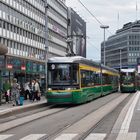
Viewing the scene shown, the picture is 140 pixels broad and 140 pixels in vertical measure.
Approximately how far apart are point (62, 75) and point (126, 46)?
5239 inches

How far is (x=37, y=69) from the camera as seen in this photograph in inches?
1531

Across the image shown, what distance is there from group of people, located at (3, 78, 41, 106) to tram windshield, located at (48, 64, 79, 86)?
6.54 ft

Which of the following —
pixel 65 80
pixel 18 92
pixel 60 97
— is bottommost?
pixel 60 97

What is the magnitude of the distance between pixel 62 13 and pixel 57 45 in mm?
10476

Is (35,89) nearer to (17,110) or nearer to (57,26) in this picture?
(17,110)

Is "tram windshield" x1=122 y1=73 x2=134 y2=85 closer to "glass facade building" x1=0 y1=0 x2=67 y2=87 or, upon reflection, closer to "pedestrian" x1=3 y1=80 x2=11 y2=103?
"glass facade building" x1=0 y1=0 x2=67 y2=87

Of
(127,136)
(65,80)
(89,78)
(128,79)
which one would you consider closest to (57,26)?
(128,79)

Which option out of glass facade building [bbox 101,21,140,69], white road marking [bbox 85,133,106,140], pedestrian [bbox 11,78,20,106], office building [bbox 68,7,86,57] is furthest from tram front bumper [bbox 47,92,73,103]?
glass facade building [bbox 101,21,140,69]

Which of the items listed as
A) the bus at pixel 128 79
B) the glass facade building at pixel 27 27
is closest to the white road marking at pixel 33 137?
the bus at pixel 128 79

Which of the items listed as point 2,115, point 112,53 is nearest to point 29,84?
point 2,115

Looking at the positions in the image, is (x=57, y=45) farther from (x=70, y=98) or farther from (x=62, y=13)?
(x=70, y=98)

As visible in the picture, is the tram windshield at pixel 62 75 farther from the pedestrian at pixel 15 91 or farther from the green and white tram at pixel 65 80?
the pedestrian at pixel 15 91

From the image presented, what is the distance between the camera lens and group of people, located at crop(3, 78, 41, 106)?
90.4 feet

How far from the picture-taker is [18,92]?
1081 inches
